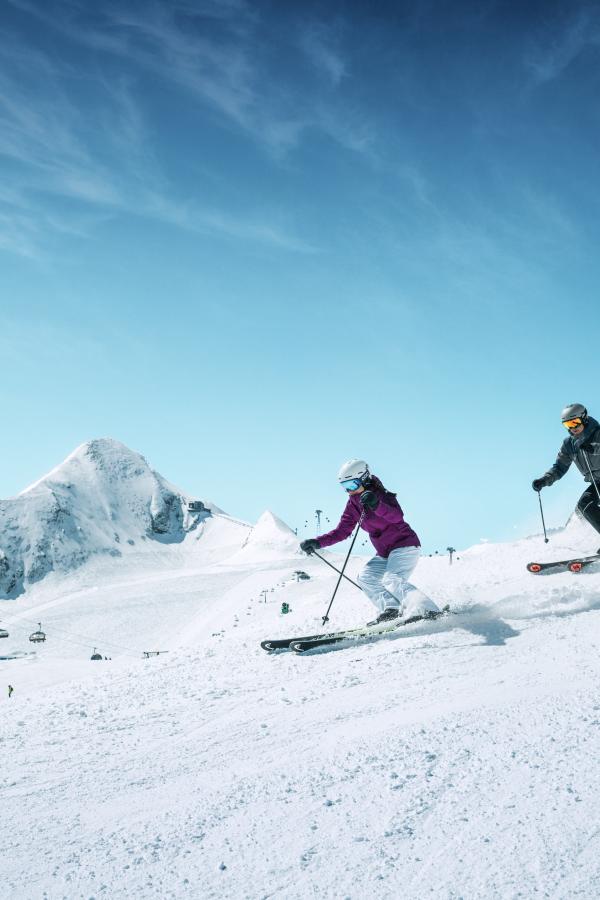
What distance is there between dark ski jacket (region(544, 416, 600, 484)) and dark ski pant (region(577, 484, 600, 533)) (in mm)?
263

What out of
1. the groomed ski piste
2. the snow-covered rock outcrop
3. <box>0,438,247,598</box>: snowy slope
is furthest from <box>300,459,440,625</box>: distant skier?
the snow-covered rock outcrop

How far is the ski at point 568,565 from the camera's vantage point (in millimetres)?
10680

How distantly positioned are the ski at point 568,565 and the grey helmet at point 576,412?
2548 mm

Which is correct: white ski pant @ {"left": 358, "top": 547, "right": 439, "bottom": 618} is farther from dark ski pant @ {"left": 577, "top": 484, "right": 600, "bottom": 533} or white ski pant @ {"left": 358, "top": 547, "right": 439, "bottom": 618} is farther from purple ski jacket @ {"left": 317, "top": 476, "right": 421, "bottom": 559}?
dark ski pant @ {"left": 577, "top": 484, "right": 600, "bottom": 533}

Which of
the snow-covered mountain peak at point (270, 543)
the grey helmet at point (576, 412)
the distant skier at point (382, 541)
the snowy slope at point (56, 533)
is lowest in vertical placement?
the distant skier at point (382, 541)

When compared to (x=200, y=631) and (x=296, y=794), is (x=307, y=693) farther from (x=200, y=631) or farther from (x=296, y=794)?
(x=200, y=631)

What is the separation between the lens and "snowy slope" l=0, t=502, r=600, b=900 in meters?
2.57

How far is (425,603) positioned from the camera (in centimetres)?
819

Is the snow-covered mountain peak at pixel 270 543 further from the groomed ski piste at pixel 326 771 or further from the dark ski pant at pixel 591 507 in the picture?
the groomed ski piste at pixel 326 771

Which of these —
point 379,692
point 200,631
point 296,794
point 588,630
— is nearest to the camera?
point 296,794

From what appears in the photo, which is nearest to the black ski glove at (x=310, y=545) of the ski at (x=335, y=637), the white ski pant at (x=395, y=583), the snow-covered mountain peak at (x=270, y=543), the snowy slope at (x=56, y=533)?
the white ski pant at (x=395, y=583)

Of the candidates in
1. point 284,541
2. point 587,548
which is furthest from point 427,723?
point 284,541

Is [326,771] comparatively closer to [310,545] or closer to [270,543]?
[310,545]

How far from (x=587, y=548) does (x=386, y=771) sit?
14000 mm
